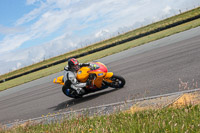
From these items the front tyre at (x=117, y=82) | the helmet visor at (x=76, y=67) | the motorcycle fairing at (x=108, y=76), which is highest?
the helmet visor at (x=76, y=67)

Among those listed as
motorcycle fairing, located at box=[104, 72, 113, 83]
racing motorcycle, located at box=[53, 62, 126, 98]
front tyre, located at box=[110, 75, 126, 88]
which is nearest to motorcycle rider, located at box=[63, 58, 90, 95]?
racing motorcycle, located at box=[53, 62, 126, 98]

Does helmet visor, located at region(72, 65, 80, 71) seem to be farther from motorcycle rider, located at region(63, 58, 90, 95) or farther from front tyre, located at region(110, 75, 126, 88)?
front tyre, located at region(110, 75, 126, 88)

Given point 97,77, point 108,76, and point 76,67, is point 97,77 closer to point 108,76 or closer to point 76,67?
point 108,76

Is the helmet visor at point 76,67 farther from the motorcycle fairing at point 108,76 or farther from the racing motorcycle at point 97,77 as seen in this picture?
the motorcycle fairing at point 108,76

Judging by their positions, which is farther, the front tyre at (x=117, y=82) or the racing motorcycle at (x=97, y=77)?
the front tyre at (x=117, y=82)

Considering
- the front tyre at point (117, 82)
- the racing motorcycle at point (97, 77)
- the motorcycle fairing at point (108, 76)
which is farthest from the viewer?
the front tyre at point (117, 82)

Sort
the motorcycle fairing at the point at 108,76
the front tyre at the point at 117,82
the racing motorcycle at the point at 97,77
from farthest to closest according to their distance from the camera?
1. the front tyre at the point at 117,82
2. the motorcycle fairing at the point at 108,76
3. the racing motorcycle at the point at 97,77

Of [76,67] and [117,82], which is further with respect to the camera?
[117,82]

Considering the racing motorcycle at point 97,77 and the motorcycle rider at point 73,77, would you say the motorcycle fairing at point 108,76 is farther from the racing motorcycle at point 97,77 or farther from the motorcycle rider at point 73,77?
the motorcycle rider at point 73,77

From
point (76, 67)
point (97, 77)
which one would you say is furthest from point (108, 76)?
point (76, 67)

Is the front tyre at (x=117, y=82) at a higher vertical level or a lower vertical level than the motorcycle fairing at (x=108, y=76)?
lower

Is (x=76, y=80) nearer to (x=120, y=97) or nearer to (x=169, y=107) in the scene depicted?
(x=120, y=97)

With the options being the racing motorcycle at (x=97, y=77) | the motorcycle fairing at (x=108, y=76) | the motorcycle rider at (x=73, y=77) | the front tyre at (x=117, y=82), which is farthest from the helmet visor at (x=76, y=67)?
the front tyre at (x=117, y=82)

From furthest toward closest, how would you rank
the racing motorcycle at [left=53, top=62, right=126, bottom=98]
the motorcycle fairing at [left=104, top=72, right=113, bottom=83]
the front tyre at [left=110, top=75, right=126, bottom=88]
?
the front tyre at [left=110, top=75, right=126, bottom=88] → the motorcycle fairing at [left=104, top=72, right=113, bottom=83] → the racing motorcycle at [left=53, top=62, right=126, bottom=98]
